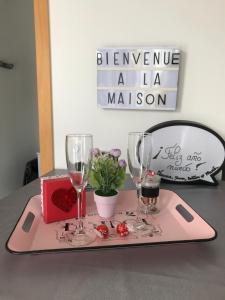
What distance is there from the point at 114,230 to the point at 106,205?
7 cm

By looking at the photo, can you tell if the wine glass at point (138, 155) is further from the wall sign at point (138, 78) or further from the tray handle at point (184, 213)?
the wall sign at point (138, 78)

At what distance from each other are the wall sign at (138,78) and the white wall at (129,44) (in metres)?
0.04

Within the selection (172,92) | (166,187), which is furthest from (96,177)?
(172,92)

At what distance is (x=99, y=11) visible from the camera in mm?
935

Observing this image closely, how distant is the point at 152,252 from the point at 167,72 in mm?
606

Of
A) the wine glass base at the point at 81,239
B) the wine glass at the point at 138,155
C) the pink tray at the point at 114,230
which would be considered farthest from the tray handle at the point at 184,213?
the wine glass base at the point at 81,239

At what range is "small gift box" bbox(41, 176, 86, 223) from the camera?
0.64m

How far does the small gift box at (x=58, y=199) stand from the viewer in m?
0.64

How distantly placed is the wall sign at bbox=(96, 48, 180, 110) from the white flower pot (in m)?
0.41

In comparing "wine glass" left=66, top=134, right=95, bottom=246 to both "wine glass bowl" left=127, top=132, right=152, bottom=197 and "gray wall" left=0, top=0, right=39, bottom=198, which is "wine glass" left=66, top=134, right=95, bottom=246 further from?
"gray wall" left=0, top=0, right=39, bottom=198

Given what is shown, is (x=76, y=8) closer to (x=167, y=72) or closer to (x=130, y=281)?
(x=167, y=72)

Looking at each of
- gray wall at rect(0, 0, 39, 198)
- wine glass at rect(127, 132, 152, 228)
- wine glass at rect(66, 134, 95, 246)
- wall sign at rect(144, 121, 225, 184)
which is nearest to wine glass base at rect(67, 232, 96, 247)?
wine glass at rect(66, 134, 95, 246)

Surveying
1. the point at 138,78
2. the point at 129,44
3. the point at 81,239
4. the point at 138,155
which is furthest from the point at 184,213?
the point at 129,44

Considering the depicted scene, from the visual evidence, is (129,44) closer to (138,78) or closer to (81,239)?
(138,78)
